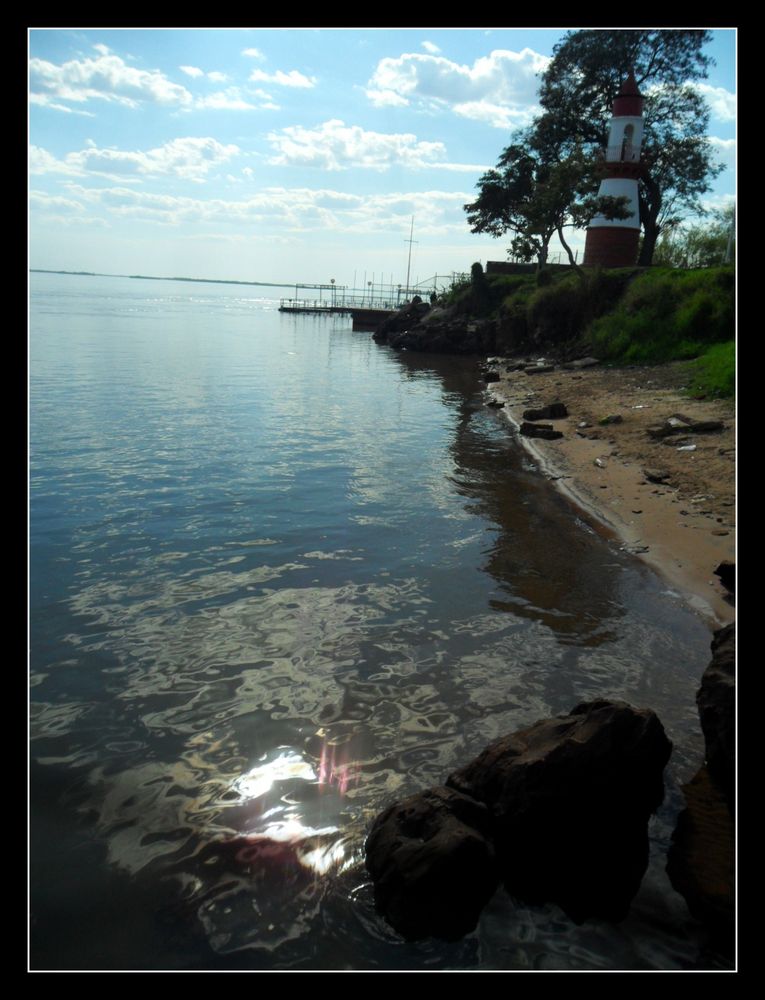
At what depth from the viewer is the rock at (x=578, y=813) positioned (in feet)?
15.6

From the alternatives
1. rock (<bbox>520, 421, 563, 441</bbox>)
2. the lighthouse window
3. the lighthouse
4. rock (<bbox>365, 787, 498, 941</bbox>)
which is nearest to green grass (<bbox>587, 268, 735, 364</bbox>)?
the lighthouse

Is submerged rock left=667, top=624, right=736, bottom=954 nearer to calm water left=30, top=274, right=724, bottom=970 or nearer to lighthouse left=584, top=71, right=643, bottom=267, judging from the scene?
calm water left=30, top=274, right=724, bottom=970

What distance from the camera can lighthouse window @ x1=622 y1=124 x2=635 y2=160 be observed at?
43.5m

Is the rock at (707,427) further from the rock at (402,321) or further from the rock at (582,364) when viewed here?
the rock at (402,321)

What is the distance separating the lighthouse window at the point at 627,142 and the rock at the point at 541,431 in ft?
105

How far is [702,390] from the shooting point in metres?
20.8

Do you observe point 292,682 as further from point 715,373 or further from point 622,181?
point 622,181

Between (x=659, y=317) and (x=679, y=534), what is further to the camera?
(x=659, y=317)

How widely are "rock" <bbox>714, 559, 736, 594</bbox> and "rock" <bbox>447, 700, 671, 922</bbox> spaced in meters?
4.85

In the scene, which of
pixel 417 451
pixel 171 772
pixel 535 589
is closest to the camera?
pixel 171 772
